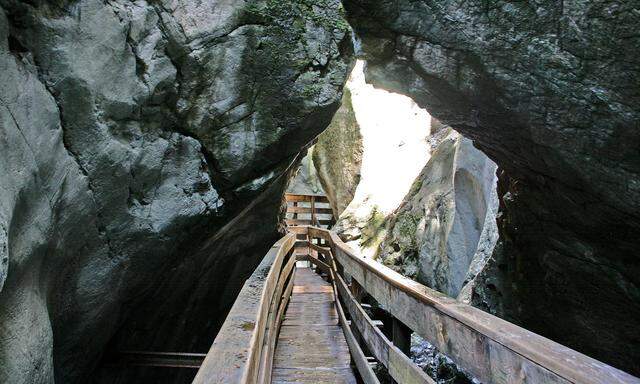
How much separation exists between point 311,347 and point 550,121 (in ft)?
12.2

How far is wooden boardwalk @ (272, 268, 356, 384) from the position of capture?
12.4 feet

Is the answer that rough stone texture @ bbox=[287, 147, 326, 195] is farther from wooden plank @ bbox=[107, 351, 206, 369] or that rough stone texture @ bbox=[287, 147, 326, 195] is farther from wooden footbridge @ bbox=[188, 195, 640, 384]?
wooden footbridge @ bbox=[188, 195, 640, 384]

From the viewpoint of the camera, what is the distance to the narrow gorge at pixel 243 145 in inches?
132

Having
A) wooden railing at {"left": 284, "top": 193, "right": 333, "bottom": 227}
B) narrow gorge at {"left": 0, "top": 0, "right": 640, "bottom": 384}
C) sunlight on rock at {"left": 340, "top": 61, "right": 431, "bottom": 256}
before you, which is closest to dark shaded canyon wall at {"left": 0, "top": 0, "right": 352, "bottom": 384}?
narrow gorge at {"left": 0, "top": 0, "right": 640, "bottom": 384}

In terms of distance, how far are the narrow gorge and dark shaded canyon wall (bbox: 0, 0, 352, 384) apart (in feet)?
0.06

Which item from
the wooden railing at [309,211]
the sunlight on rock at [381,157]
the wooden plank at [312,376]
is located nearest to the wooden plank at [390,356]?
the wooden plank at [312,376]

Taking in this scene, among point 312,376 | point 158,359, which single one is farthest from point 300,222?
point 312,376

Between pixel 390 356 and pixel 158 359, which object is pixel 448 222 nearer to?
pixel 158 359

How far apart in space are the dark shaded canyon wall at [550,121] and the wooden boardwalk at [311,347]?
3.08 metres

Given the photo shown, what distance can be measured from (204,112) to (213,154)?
1.76 ft

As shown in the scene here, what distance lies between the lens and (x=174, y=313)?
22.3ft

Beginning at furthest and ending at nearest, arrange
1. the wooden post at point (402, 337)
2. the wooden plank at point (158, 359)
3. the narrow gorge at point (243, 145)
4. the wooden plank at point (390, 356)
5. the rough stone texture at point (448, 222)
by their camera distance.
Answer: the rough stone texture at point (448, 222) → the wooden plank at point (158, 359) → the narrow gorge at point (243, 145) → the wooden post at point (402, 337) → the wooden plank at point (390, 356)

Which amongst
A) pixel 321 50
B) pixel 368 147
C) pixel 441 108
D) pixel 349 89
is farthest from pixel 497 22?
pixel 349 89

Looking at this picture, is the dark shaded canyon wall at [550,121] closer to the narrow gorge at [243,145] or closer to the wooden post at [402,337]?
the narrow gorge at [243,145]
